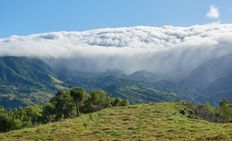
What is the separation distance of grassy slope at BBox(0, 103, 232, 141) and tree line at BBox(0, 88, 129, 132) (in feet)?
215

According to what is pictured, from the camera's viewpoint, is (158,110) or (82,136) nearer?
(82,136)

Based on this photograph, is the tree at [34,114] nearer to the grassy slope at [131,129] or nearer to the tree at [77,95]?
the tree at [77,95]

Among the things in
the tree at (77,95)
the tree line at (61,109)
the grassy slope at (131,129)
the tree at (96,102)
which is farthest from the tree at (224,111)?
the grassy slope at (131,129)

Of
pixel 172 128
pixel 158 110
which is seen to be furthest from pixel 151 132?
pixel 158 110

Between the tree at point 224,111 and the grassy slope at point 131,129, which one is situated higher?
the tree at point 224,111

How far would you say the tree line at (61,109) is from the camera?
148 metres

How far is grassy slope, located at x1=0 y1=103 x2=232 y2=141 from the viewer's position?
58.3 meters

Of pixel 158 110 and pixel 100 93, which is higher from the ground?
pixel 100 93

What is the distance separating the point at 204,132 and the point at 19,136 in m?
29.7

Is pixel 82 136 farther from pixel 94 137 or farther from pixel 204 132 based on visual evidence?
pixel 204 132

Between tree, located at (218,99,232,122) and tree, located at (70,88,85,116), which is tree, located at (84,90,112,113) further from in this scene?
tree, located at (218,99,232,122)

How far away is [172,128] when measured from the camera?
6481cm

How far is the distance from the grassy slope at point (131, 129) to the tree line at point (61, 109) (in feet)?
215

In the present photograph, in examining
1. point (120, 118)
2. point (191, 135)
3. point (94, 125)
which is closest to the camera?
point (191, 135)
